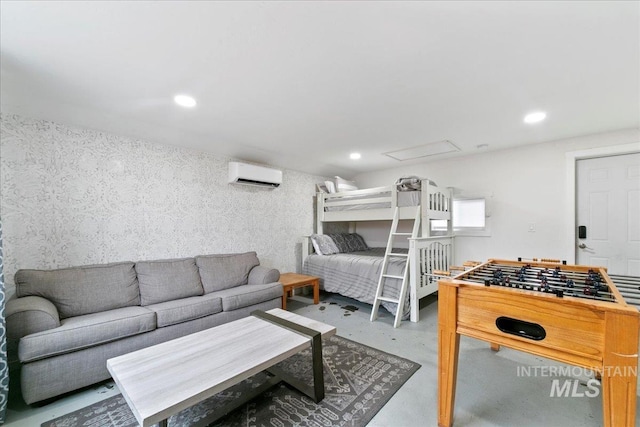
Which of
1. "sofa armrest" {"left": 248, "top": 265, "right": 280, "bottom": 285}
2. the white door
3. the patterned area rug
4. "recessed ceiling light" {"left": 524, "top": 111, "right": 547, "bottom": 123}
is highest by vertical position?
"recessed ceiling light" {"left": 524, "top": 111, "right": 547, "bottom": 123}

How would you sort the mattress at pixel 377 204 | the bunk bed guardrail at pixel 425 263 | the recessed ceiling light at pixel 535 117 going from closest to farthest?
the recessed ceiling light at pixel 535 117 → the bunk bed guardrail at pixel 425 263 → the mattress at pixel 377 204

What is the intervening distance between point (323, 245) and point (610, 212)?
3.61 meters

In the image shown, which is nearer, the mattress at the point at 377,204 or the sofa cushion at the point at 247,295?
the sofa cushion at the point at 247,295

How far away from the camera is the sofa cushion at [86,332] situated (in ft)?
5.56

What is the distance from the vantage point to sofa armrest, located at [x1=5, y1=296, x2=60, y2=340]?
173cm

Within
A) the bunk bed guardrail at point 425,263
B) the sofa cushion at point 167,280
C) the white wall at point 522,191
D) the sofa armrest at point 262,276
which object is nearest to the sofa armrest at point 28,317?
the sofa cushion at point 167,280

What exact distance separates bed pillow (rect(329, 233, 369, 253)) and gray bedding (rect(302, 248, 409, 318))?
1.54 ft

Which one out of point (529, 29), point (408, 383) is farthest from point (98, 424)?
point (529, 29)

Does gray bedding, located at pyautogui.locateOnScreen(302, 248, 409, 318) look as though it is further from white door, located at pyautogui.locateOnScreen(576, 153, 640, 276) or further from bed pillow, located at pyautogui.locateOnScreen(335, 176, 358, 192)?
white door, located at pyautogui.locateOnScreen(576, 153, 640, 276)

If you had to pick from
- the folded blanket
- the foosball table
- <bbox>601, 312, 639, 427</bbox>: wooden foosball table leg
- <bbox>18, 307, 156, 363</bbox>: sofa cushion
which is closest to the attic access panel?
the folded blanket

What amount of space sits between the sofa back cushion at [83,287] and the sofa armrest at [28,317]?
0.70ft

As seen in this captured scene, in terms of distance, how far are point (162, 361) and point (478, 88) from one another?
2804mm

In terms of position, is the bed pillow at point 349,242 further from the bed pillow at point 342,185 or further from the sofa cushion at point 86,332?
the sofa cushion at point 86,332

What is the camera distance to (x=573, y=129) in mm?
2965
